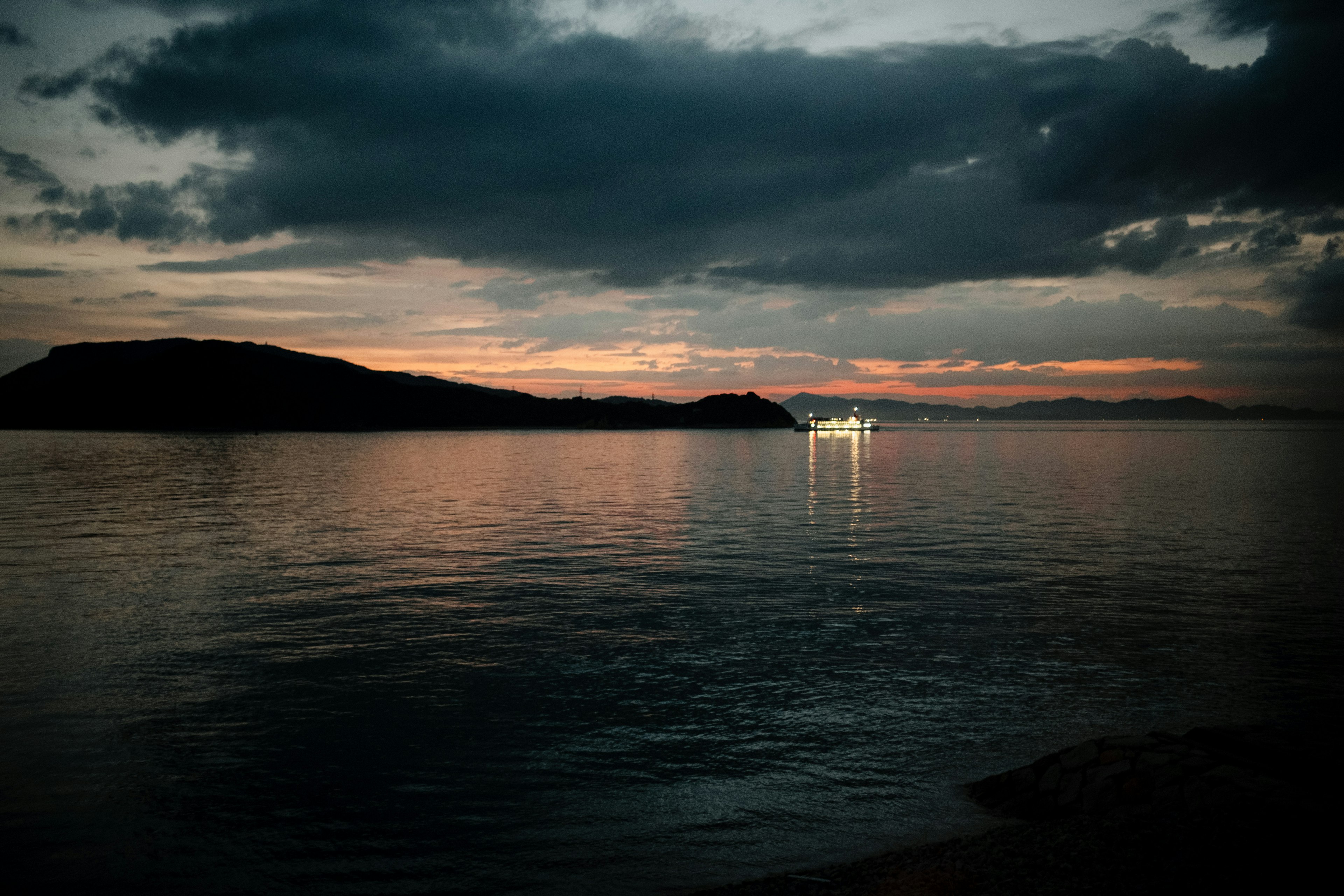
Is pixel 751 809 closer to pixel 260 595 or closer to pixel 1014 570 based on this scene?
pixel 260 595

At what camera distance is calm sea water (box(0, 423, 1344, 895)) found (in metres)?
9.60

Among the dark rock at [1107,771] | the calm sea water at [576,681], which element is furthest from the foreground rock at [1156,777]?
the calm sea water at [576,681]

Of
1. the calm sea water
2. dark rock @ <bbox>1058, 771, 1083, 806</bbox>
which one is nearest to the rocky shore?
dark rock @ <bbox>1058, 771, 1083, 806</bbox>

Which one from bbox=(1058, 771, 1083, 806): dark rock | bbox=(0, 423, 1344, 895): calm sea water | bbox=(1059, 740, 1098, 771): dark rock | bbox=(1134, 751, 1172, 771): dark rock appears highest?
bbox=(1134, 751, 1172, 771): dark rock

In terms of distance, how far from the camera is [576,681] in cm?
1539

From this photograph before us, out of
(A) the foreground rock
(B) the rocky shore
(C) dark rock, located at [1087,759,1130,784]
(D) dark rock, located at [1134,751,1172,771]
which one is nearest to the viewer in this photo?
(B) the rocky shore

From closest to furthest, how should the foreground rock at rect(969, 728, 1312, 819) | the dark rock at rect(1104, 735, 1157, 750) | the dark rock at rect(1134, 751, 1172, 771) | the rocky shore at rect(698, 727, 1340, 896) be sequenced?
the rocky shore at rect(698, 727, 1340, 896), the foreground rock at rect(969, 728, 1312, 819), the dark rock at rect(1134, 751, 1172, 771), the dark rock at rect(1104, 735, 1157, 750)

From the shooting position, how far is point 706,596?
23234 millimetres

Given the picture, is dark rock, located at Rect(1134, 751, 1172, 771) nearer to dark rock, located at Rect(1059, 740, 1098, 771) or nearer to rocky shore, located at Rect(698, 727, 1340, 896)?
rocky shore, located at Rect(698, 727, 1340, 896)

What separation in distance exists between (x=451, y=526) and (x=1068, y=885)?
34.9 metres

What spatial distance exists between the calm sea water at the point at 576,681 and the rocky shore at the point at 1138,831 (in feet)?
2.74

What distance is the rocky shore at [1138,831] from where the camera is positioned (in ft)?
25.5

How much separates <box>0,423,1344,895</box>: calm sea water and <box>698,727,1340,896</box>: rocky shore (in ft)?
2.74

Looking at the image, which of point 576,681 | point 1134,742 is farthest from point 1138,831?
point 576,681
